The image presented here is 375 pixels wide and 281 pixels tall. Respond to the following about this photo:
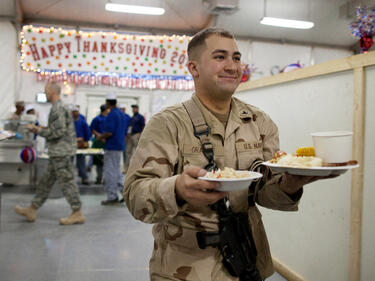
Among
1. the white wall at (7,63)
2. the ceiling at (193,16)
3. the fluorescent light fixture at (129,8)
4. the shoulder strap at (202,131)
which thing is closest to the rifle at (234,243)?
the shoulder strap at (202,131)

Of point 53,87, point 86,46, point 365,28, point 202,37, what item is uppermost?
point 86,46

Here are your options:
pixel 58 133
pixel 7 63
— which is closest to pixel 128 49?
pixel 58 133

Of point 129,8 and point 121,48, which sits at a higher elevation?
point 129,8

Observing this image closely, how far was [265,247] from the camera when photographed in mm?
1460

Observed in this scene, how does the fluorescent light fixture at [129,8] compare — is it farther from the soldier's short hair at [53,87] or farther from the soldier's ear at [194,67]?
the soldier's ear at [194,67]

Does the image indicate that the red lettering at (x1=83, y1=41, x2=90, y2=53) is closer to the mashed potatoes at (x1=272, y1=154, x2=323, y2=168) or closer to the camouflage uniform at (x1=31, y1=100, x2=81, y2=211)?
the camouflage uniform at (x1=31, y1=100, x2=81, y2=211)

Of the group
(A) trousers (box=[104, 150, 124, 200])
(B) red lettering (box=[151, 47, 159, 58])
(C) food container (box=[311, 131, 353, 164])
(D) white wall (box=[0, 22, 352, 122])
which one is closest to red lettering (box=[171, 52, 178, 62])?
(B) red lettering (box=[151, 47, 159, 58])

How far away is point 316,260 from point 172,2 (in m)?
8.05

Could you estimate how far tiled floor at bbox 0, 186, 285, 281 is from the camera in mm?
3088

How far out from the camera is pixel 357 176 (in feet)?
7.02

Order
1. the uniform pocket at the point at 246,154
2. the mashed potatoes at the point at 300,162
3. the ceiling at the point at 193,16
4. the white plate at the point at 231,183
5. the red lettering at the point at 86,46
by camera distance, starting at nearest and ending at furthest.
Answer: the white plate at the point at 231,183, the mashed potatoes at the point at 300,162, the uniform pocket at the point at 246,154, the red lettering at the point at 86,46, the ceiling at the point at 193,16

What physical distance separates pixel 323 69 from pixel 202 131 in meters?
1.53

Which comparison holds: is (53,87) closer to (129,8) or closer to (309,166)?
(129,8)

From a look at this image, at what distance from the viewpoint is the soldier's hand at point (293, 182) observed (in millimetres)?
1161
